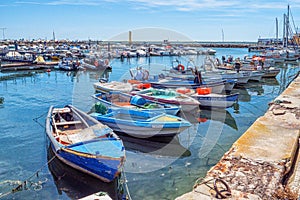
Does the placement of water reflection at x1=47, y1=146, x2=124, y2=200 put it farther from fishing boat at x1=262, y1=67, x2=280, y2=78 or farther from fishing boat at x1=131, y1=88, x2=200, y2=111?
fishing boat at x1=262, y1=67, x2=280, y2=78

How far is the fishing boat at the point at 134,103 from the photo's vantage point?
11.7m

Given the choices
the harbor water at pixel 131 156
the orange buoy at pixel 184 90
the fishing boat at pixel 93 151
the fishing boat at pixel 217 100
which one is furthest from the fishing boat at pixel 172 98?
the fishing boat at pixel 93 151

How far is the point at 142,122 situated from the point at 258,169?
546 cm

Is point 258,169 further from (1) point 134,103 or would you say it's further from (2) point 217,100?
(2) point 217,100

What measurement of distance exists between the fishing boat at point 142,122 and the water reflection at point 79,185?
2824mm

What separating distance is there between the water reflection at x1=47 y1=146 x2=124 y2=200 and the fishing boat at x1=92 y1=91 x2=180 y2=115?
4.25 meters

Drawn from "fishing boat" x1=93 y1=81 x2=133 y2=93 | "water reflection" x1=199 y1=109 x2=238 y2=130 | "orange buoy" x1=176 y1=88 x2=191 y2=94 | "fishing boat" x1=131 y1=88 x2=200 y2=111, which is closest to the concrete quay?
"water reflection" x1=199 y1=109 x2=238 y2=130

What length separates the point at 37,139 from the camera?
420 inches

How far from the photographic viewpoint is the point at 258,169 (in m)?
5.06

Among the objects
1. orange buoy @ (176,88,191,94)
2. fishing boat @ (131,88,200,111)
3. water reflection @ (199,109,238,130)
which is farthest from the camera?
orange buoy @ (176,88,191,94)

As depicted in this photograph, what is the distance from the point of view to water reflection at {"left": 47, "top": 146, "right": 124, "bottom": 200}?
22.9ft

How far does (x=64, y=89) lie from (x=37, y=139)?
11409mm

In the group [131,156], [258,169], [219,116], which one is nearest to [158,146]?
[131,156]

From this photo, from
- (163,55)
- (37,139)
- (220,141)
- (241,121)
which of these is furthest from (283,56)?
(37,139)
